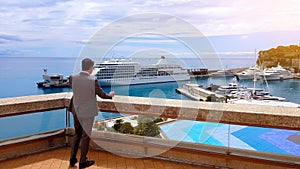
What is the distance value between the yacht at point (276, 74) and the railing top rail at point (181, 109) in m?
13.8

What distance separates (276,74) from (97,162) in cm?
1680

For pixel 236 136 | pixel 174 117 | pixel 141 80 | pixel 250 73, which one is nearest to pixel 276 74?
pixel 250 73

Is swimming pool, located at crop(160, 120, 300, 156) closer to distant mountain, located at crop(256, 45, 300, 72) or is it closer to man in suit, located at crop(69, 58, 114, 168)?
man in suit, located at crop(69, 58, 114, 168)

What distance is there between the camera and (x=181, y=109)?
2.88 meters

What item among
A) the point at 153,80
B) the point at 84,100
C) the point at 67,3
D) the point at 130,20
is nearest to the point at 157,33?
the point at 130,20

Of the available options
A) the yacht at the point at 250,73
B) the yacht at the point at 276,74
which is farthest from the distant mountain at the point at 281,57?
the yacht at the point at 250,73

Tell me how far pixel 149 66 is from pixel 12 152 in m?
2.35

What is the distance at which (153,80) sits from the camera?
15.6 feet

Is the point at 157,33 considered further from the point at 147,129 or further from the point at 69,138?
the point at 69,138

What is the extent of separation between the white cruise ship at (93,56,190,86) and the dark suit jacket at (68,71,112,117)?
68cm

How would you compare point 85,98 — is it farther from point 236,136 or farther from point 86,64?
point 236,136

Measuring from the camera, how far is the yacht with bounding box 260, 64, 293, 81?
1582 cm

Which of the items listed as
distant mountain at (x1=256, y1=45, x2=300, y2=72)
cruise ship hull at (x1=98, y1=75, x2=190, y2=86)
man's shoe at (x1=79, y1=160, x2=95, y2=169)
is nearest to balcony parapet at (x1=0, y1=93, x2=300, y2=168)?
man's shoe at (x1=79, y1=160, x2=95, y2=169)

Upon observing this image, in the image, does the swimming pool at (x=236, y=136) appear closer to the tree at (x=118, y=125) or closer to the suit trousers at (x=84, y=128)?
the tree at (x=118, y=125)
